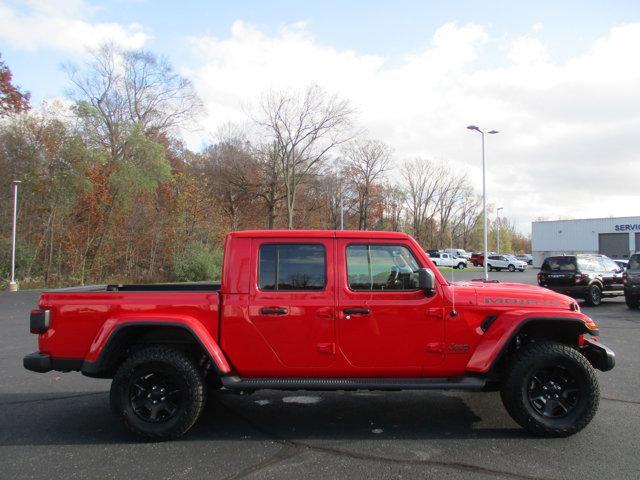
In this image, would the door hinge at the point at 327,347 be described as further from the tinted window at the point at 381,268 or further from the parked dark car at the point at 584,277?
the parked dark car at the point at 584,277

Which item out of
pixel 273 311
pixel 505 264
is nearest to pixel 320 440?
pixel 273 311

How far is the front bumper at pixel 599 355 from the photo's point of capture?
4.84 meters

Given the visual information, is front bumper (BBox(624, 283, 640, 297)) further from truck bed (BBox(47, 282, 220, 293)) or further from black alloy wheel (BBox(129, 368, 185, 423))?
black alloy wheel (BBox(129, 368, 185, 423))

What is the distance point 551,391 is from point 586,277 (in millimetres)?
12616

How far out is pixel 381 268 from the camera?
4742mm

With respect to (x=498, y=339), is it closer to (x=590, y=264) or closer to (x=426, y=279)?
(x=426, y=279)

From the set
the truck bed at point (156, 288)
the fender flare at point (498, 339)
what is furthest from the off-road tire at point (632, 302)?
the truck bed at point (156, 288)

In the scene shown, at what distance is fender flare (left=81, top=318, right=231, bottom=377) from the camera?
4438mm

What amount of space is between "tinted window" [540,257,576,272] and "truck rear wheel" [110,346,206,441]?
1440 centimetres

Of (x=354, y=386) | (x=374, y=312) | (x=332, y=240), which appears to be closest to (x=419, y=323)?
(x=374, y=312)

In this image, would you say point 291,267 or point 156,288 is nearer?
point 291,267

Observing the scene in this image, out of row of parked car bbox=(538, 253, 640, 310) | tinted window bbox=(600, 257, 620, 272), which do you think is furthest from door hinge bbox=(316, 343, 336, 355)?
tinted window bbox=(600, 257, 620, 272)

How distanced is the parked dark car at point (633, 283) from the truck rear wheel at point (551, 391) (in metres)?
12.1

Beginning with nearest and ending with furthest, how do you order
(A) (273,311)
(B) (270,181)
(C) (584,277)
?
(A) (273,311) → (C) (584,277) → (B) (270,181)
